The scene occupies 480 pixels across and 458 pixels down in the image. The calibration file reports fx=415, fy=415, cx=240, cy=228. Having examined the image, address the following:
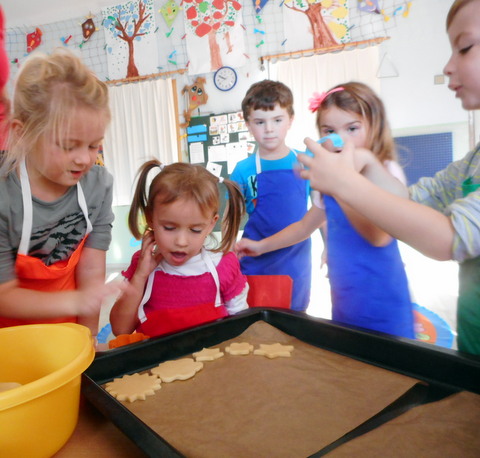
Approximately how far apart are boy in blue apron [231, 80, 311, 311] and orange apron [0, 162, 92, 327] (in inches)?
25.6

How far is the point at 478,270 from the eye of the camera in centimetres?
67

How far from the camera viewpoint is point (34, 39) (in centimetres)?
413

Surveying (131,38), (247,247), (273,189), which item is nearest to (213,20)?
(131,38)

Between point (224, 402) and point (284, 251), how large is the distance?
2.96ft

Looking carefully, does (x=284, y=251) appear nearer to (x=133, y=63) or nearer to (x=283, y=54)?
(x=283, y=54)

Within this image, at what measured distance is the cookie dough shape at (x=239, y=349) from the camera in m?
0.69

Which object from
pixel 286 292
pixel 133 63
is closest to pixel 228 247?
pixel 286 292

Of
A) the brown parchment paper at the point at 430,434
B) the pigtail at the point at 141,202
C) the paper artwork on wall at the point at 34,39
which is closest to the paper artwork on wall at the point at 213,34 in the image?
the paper artwork on wall at the point at 34,39

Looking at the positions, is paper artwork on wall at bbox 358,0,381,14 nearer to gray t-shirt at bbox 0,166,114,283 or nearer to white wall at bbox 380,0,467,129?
white wall at bbox 380,0,467,129

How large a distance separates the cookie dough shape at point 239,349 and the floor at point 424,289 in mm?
1284

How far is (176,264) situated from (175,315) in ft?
0.45

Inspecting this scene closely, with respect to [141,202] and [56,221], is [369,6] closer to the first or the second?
[141,202]

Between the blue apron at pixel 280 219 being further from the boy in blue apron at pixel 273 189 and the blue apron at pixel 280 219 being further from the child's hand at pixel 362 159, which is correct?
the child's hand at pixel 362 159

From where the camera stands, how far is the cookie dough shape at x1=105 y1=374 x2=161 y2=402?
0.57 metres
